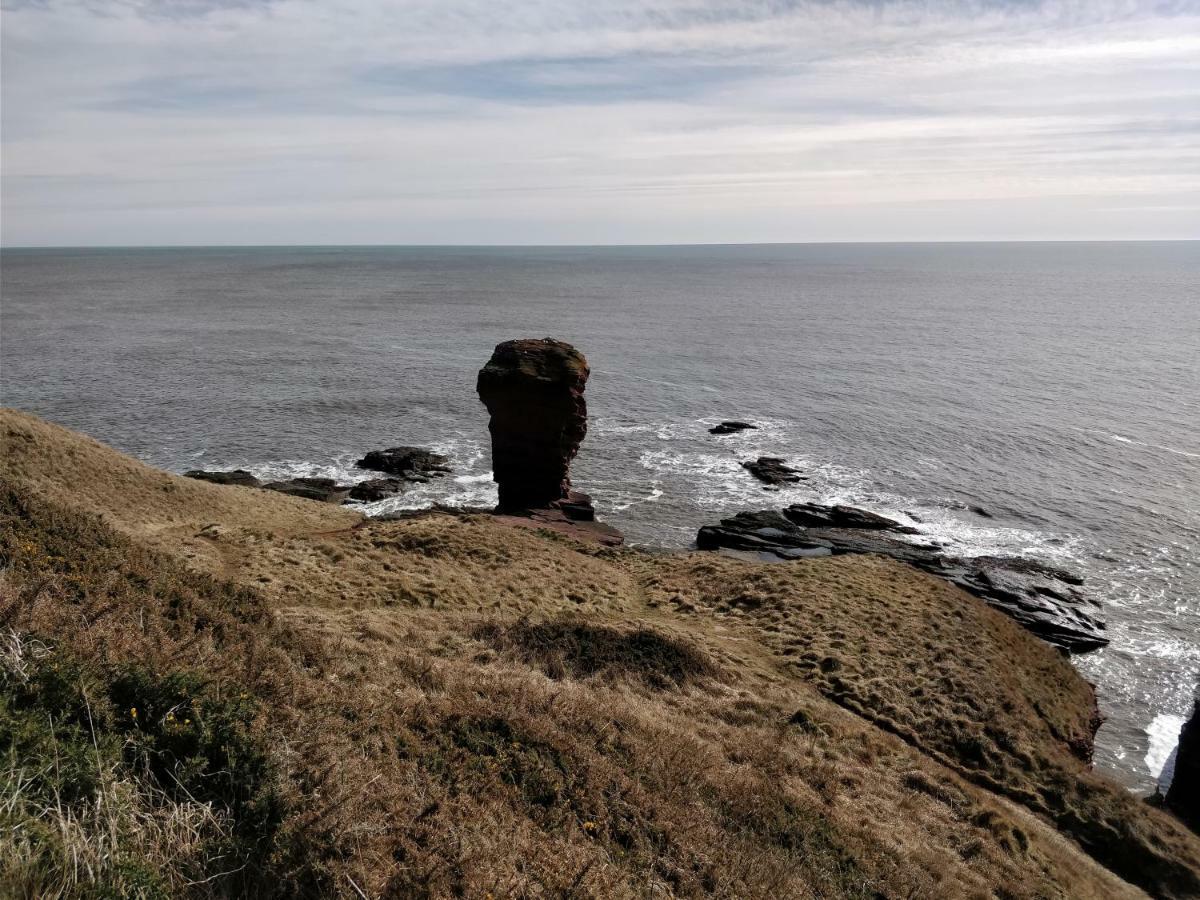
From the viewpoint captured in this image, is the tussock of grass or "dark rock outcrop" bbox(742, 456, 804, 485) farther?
"dark rock outcrop" bbox(742, 456, 804, 485)

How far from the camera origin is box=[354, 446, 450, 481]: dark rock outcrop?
174ft

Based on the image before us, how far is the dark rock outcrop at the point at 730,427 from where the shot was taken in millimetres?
64875

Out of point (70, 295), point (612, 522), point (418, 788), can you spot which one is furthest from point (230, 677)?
point (70, 295)

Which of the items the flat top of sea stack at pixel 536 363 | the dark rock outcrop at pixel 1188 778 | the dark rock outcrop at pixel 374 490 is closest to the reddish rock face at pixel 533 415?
the flat top of sea stack at pixel 536 363

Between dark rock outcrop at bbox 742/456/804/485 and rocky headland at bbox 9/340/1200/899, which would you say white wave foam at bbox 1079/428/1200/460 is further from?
rocky headland at bbox 9/340/1200/899

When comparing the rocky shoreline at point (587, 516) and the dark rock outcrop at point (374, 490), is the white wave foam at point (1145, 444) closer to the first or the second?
the rocky shoreline at point (587, 516)

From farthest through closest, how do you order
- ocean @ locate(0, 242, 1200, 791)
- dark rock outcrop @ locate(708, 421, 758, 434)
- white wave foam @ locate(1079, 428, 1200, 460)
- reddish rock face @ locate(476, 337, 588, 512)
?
dark rock outcrop @ locate(708, 421, 758, 434), white wave foam @ locate(1079, 428, 1200, 460), ocean @ locate(0, 242, 1200, 791), reddish rock face @ locate(476, 337, 588, 512)

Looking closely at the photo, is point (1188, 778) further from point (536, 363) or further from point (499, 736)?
point (536, 363)

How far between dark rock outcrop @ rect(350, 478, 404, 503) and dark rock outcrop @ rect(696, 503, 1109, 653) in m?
20.3

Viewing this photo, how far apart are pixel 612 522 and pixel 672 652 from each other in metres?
23.6

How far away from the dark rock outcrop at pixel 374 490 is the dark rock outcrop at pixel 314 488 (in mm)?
673

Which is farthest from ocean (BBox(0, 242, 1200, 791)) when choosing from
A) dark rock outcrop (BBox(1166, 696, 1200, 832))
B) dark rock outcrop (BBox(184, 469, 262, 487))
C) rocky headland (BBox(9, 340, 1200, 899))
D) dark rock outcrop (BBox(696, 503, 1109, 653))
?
rocky headland (BBox(9, 340, 1200, 899))

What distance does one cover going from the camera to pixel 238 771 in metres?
10.2

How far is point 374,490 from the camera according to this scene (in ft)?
161
